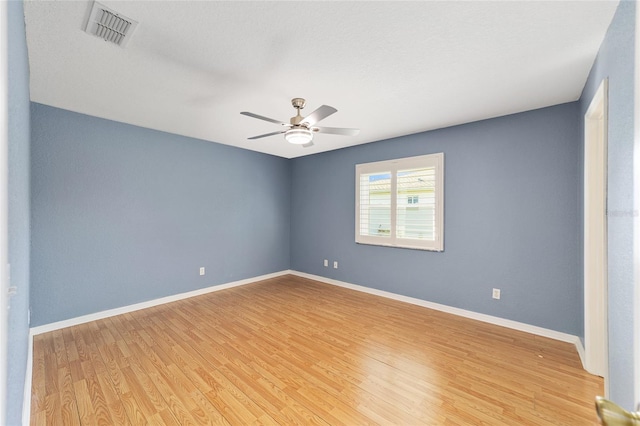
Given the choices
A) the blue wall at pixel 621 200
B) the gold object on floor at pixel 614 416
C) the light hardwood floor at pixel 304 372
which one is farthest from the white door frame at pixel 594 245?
the gold object on floor at pixel 614 416

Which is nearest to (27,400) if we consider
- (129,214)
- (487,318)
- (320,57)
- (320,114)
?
(129,214)

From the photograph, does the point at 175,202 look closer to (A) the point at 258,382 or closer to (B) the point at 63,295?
(B) the point at 63,295

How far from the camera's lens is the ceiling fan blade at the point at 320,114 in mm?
2104

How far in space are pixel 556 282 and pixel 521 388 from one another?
142cm

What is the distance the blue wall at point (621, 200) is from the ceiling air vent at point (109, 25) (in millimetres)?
2756

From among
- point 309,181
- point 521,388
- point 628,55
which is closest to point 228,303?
point 309,181

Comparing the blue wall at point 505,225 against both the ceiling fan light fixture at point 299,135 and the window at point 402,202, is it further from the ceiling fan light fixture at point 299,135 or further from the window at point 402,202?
the ceiling fan light fixture at point 299,135

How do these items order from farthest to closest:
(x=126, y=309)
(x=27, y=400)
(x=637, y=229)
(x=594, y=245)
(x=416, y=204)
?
(x=416, y=204) → (x=126, y=309) → (x=594, y=245) → (x=27, y=400) → (x=637, y=229)

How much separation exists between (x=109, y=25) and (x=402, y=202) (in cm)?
366

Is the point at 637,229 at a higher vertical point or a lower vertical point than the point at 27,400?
higher

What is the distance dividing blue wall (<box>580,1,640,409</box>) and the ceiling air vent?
2.76 m

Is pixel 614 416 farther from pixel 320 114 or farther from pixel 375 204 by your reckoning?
pixel 375 204

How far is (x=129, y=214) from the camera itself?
3605 millimetres

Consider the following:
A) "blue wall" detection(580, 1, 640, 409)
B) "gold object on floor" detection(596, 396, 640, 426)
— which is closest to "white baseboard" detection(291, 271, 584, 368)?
"blue wall" detection(580, 1, 640, 409)
